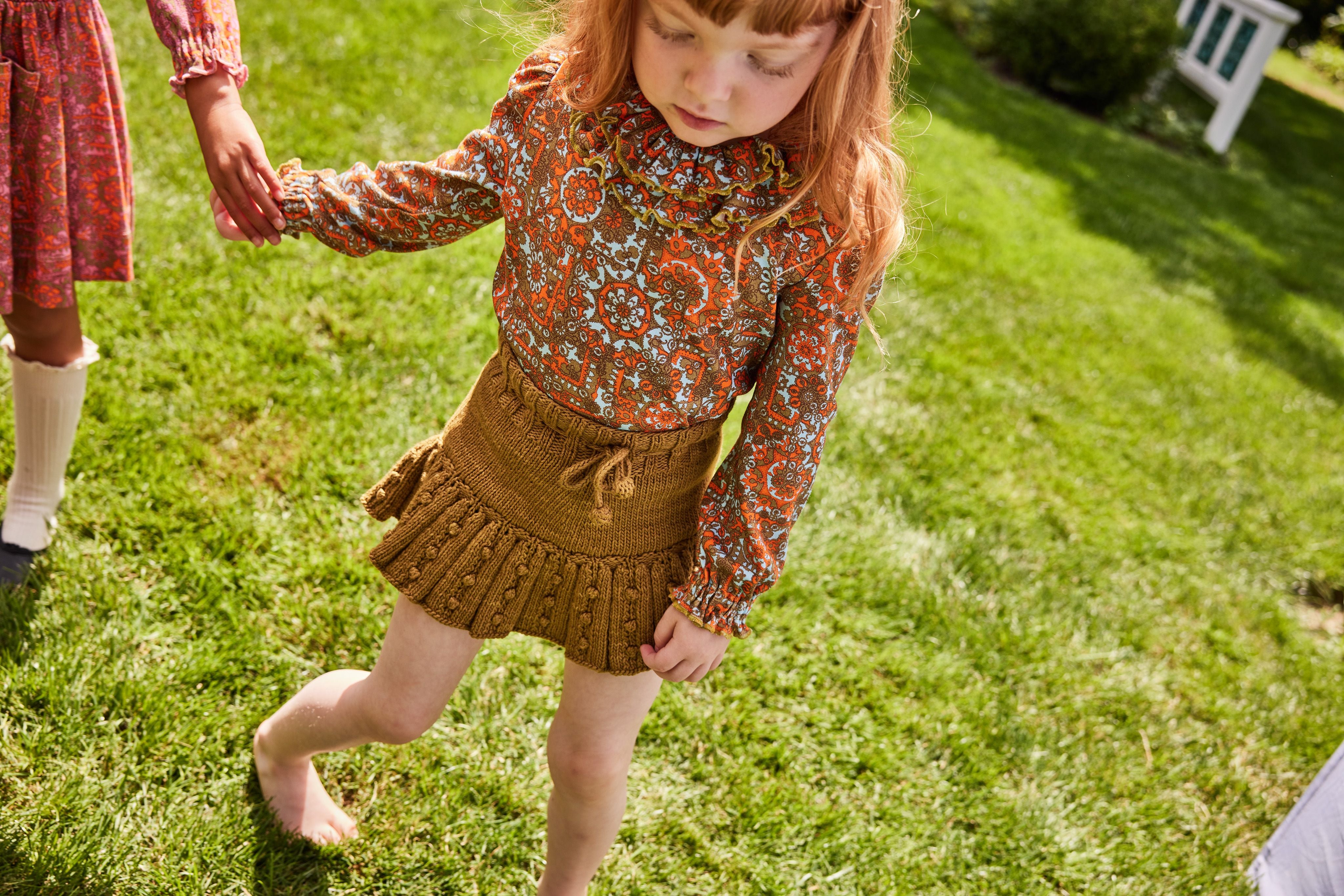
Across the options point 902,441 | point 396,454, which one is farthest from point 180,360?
point 902,441

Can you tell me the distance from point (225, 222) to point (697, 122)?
34.2 inches

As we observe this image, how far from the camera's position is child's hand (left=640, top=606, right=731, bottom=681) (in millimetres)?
1605

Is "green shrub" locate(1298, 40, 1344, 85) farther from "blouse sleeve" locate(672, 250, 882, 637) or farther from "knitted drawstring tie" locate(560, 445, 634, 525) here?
"knitted drawstring tie" locate(560, 445, 634, 525)

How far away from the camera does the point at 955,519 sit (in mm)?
3408

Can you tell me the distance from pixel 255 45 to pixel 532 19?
376 centimetres

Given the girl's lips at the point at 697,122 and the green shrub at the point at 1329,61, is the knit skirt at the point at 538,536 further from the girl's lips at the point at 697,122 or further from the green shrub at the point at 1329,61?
the green shrub at the point at 1329,61

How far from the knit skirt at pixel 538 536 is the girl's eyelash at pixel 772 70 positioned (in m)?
0.57

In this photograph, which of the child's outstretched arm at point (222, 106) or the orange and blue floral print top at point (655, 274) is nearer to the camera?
the orange and blue floral print top at point (655, 274)

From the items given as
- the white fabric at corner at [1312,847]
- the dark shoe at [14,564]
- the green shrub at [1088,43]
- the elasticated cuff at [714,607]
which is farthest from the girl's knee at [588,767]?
the green shrub at [1088,43]

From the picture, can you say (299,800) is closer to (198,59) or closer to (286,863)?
(286,863)

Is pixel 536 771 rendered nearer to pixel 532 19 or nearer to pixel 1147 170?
pixel 532 19

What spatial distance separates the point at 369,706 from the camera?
1.73 meters

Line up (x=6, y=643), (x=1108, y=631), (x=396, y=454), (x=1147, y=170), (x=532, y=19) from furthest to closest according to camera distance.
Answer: (x=1147, y=170), (x=1108, y=631), (x=396, y=454), (x=6, y=643), (x=532, y=19)

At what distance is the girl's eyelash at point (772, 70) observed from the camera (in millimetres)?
1299
